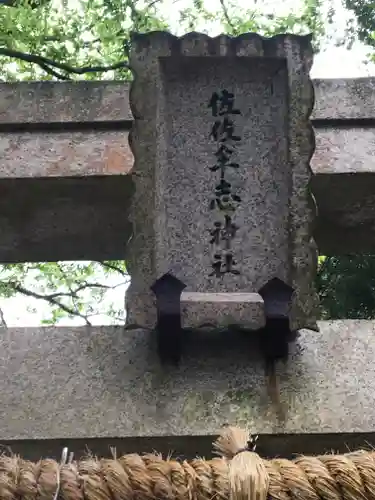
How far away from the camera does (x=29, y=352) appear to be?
85.1 inches

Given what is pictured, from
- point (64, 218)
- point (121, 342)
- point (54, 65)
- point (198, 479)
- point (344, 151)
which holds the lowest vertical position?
point (198, 479)

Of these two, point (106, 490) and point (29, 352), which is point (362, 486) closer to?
point (106, 490)

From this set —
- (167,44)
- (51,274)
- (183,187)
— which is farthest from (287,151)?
(51,274)

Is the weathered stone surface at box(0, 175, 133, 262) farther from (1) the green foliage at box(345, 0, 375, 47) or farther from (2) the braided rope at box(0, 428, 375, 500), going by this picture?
(1) the green foliage at box(345, 0, 375, 47)

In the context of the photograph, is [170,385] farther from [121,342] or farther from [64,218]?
[64,218]

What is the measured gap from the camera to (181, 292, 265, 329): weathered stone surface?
77.2 inches

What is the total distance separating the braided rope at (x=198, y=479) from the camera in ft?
3.80

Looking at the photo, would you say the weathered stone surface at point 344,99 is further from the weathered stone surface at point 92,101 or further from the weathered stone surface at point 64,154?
the weathered stone surface at point 64,154

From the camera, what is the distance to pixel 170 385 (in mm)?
2043

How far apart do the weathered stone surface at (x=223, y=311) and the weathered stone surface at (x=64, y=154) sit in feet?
1.93

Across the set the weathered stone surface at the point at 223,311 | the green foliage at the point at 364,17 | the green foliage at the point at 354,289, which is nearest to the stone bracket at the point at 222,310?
the weathered stone surface at the point at 223,311

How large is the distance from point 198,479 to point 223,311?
82cm

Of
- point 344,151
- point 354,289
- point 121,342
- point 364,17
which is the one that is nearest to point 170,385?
point 121,342

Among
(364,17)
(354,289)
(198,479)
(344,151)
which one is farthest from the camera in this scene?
(364,17)
